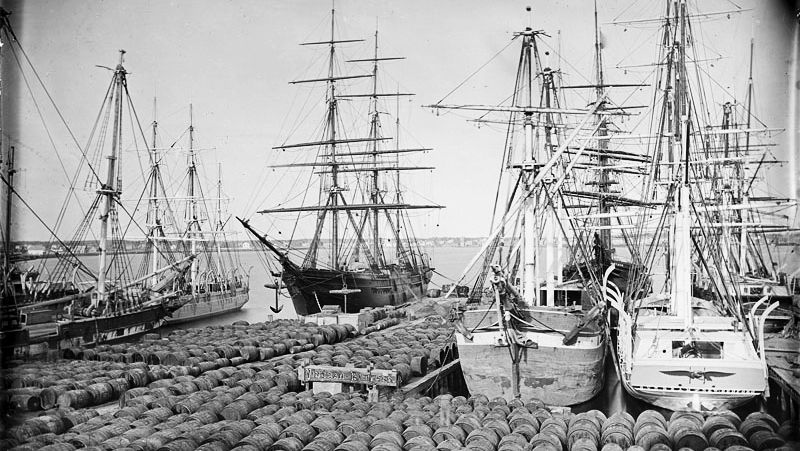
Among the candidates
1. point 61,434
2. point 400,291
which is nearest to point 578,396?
point 61,434

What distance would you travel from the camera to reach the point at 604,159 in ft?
115

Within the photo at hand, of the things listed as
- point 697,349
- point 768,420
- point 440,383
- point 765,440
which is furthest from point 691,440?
point 440,383

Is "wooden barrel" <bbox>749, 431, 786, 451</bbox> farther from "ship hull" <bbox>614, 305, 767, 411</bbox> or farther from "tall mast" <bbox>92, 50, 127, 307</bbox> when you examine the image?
"tall mast" <bbox>92, 50, 127, 307</bbox>

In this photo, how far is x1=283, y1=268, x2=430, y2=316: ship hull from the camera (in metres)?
35.2

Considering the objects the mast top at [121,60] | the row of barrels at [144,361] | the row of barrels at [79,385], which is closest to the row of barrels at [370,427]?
the row of barrels at [79,385]

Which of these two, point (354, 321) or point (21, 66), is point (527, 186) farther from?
point (21, 66)

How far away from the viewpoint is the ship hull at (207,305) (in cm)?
4071

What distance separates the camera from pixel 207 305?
45000 mm

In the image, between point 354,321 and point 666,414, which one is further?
point 354,321

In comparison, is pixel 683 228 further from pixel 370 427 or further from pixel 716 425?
pixel 370 427

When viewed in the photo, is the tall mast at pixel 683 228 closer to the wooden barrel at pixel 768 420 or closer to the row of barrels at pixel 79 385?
the wooden barrel at pixel 768 420

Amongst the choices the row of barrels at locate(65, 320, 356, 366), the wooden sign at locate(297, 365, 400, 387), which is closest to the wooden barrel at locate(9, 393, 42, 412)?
the row of barrels at locate(65, 320, 356, 366)

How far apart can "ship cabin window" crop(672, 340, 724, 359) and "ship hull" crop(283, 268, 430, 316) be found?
18.8 m

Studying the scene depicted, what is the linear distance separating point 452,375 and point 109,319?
51.4ft
